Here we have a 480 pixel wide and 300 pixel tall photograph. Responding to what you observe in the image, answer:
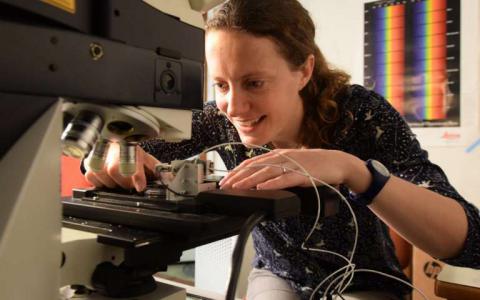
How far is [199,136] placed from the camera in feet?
4.29

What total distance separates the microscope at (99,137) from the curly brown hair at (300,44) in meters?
0.30

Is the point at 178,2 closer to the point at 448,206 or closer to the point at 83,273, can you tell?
the point at 83,273

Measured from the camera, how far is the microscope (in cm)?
38

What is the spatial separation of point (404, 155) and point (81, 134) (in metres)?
0.69

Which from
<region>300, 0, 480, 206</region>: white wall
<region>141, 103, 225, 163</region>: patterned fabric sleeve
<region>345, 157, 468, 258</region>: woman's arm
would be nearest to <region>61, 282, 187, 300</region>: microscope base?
<region>345, 157, 468, 258</region>: woman's arm

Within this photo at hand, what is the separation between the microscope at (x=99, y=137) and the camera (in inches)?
15.1

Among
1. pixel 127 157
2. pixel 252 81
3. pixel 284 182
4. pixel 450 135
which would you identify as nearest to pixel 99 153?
pixel 127 157

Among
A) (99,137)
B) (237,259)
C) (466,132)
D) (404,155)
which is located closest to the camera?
(237,259)

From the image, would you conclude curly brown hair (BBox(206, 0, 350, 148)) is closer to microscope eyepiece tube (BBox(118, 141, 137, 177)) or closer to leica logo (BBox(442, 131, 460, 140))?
microscope eyepiece tube (BBox(118, 141, 137, 177))

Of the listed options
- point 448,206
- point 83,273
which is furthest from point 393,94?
point 83,273

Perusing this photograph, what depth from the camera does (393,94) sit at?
1999 millimetres

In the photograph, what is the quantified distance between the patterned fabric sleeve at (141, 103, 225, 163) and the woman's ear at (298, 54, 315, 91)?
0.32 meters

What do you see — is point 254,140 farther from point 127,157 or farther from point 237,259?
point 237,259

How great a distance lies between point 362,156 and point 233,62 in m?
0.41
